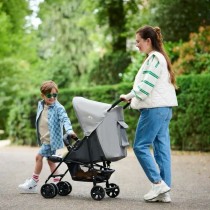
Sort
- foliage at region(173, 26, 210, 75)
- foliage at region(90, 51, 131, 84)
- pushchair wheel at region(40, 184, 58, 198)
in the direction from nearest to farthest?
pushchair wheel at region(40, 184, 58, 198), foliage at region(173, 26, 210, 75), foliage at region(90, 51, 131, 84)

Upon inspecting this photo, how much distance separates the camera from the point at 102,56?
1110 inches

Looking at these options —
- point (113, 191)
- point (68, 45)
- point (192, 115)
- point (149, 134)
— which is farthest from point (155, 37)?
point (68, 45)

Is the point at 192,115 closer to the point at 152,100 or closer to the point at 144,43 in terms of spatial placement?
the point at 144,43

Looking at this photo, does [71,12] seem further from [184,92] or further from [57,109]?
[57,109]

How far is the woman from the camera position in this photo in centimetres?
667

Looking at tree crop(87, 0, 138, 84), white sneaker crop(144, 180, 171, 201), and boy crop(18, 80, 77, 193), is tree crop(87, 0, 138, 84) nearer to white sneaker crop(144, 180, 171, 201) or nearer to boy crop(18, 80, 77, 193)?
boy crop(18, 80, 77, 193)

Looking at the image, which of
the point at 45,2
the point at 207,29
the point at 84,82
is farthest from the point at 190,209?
the point at 84,82

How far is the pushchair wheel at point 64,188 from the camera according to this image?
7.30 meters

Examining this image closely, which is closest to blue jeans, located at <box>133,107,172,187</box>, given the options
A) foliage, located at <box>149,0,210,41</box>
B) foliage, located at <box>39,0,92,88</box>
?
foliage, located at <box>149,0,210,41</box>

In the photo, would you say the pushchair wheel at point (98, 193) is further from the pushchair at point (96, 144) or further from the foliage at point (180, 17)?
the foliage at point (180, 17)

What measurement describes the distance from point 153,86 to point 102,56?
21640 mm

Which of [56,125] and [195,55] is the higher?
[195,55]

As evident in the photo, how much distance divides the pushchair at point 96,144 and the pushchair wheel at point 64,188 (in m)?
0.18

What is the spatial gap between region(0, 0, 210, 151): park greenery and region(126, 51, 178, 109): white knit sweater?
8.74 m
